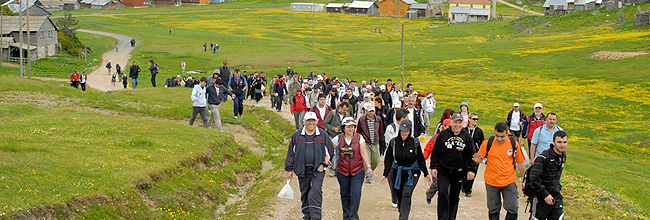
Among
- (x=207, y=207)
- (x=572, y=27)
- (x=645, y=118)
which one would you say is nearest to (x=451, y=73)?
(x=645, y=118)

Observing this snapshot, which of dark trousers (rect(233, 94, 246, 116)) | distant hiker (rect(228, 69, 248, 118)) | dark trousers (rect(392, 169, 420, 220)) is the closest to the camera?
dark trousers (rect(392, 169, 420, 220))

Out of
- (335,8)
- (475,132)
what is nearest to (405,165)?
(475,132)

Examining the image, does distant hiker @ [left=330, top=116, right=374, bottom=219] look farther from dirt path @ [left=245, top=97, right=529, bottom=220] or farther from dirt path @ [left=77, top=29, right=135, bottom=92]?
dirt path @ [left=77, top=29, right=135, bottom=92]

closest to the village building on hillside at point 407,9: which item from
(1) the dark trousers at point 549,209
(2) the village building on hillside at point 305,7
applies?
(2) the village building on hillside at point 305,7

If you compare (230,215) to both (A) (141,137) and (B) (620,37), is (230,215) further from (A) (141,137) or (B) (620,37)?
(B) (620,37)

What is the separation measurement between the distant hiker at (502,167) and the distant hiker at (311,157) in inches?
108

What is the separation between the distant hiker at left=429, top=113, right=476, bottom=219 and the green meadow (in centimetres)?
354

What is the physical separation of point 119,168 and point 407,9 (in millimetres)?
147979

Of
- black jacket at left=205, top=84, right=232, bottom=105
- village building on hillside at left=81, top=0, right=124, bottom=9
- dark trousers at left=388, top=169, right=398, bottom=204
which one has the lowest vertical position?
dark trousers at left=388, top=169, right=398, bottom=204

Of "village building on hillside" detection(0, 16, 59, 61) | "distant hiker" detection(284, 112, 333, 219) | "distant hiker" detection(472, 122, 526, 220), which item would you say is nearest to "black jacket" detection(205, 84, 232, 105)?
"distant hiker" detection(284, 112, 333, 219)

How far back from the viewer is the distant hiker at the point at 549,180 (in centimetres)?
920

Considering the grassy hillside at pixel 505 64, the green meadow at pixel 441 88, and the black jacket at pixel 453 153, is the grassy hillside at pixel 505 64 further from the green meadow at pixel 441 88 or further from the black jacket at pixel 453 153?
the black jacket at pixel 453 153

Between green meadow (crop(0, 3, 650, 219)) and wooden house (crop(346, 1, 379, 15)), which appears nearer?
green meadow (crop(0, 3, 650, 219))

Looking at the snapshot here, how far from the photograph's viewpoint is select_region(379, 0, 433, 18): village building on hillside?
5856 inches
